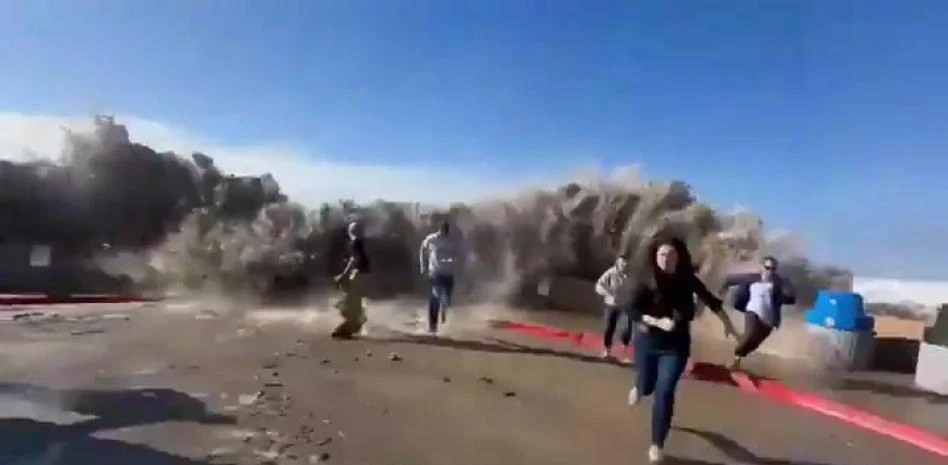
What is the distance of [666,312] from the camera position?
680 centimetres

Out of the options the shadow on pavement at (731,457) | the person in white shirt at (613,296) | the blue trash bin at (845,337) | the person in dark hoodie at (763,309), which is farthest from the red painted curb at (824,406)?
the blue trash bin at (845,337)

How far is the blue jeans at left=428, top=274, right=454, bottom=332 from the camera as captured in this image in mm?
13391

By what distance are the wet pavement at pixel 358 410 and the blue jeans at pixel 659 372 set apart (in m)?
0.32

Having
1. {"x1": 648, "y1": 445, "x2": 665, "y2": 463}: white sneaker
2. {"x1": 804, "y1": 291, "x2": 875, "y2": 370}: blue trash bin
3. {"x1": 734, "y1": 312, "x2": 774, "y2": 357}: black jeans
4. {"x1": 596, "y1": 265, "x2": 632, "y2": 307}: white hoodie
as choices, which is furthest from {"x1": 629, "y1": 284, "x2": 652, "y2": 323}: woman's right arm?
{"x1": 804, "y1": 291, "x2": 875, "y2": 370}: blue trash bin

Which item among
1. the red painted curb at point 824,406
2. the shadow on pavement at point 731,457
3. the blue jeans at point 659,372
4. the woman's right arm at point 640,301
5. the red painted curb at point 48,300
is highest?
the woman's right arm at point 640,301

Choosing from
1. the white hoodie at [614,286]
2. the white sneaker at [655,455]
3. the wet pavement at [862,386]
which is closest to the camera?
the white sneaker at [655,455]

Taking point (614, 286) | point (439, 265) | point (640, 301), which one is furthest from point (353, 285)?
point (640, 301)

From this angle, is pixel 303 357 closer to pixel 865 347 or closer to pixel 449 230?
pixel 449 230

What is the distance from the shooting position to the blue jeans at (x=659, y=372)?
21.4 ft

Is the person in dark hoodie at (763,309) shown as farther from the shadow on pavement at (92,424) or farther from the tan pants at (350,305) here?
the shadow on pavement at (92,424)

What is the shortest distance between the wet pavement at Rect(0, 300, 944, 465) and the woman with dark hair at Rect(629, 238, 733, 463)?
0.59 m

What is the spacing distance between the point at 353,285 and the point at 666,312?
6.82m

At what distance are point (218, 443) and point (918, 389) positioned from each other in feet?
27.8

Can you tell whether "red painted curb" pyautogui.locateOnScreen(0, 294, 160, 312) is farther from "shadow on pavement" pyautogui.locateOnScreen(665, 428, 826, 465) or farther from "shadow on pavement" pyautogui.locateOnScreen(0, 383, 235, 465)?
"shadow on pavement" pyautogui.locateOnScreen(665, 428, 826, 465)
